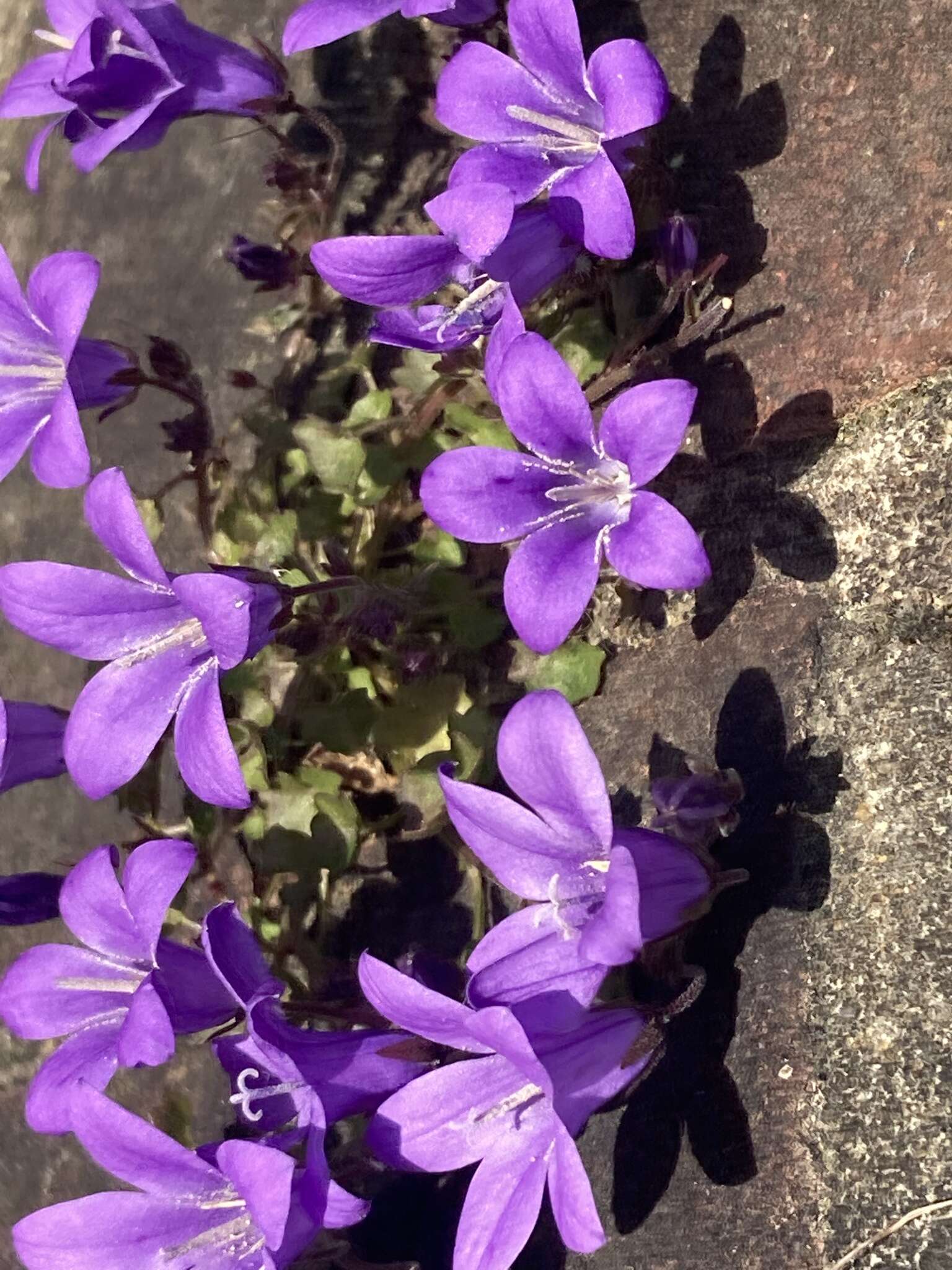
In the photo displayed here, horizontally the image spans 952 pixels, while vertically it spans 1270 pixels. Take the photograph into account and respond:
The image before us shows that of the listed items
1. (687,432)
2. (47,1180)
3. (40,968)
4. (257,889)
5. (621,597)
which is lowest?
(47,1180)

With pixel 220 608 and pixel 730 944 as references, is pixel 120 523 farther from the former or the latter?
pixel 730 944

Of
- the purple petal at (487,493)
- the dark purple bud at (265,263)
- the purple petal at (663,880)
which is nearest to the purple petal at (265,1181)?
the purple petal at (663,880)

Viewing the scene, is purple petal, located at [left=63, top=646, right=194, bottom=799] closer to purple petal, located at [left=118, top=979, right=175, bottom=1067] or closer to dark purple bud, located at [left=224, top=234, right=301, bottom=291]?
purple petal, located at [left=118, top=979, right=175, bottom=1067]

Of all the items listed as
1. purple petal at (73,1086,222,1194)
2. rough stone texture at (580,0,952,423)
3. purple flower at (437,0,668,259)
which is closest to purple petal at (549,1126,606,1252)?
purple petal at (73,1086,222,1194)

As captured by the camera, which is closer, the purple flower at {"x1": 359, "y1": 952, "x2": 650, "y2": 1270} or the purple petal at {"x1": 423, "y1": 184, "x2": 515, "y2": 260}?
Result: the purple flower at {"x1": 359, "y1": 952, "x2": 650, "y2": 1270}

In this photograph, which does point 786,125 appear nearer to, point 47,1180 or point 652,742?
point 652,742

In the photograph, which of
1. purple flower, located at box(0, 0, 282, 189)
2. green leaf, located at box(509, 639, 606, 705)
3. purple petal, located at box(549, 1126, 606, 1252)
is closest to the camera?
purple petal, located at box(549, 1126, 606, 1252)

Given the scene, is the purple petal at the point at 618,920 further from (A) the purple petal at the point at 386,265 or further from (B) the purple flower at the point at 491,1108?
(A) the purple petal at the point at 386,265

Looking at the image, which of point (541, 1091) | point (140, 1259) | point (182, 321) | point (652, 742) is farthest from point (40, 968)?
point (182, 321)
